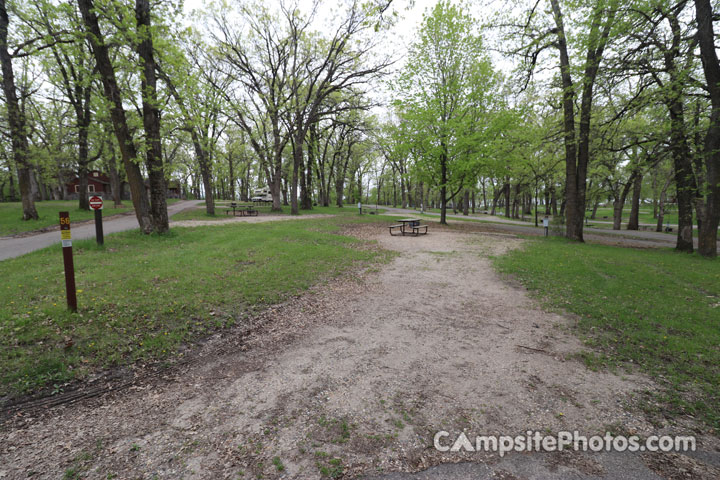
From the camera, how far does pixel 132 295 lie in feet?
16.3

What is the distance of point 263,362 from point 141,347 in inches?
Answer: 63.9

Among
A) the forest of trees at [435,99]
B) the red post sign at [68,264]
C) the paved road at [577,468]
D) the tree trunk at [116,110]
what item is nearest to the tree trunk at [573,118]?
the forest of trees at [435,99]

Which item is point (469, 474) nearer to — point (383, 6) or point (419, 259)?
point (383, 6)

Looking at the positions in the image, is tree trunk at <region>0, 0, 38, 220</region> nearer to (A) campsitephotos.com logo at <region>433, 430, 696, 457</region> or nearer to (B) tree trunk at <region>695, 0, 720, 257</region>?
(A) campsitephotos.com logo at <region>433, 430, 696, 457</region>

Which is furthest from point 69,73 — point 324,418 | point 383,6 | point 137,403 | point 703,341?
point 703,341

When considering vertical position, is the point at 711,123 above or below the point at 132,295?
above

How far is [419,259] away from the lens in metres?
9.20

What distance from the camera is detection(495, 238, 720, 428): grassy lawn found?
3264 mm

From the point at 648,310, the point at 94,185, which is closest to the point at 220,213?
the point at 648,310

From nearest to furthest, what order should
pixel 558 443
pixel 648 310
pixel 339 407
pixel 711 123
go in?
pixel 558 443 < pixel 339 407 < pixel 648 310 < pixel 711 123

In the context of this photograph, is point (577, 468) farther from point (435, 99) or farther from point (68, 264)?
point (435, 99)

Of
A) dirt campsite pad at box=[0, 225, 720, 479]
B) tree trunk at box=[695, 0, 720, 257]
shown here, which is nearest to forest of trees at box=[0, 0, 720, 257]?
tree trunk at box=[695, 0, 720, 257]

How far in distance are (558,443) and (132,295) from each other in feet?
20.2

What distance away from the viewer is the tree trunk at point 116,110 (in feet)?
28.3
